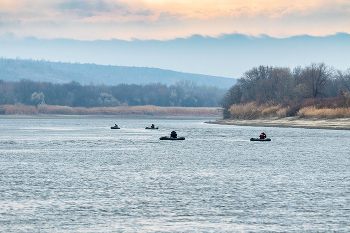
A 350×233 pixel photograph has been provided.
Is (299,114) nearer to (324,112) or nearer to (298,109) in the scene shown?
(298,109)

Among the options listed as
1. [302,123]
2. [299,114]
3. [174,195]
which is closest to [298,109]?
[299,114]

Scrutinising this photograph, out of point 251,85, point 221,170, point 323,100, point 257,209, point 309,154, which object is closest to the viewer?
point 257,209

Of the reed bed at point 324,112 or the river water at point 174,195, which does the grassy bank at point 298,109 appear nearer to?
the reed bed at point 324,112

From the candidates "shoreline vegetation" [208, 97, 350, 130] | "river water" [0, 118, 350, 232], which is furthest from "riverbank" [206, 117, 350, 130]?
"river water" [0, 118, 350, 232]

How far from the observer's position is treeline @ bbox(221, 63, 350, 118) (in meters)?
107

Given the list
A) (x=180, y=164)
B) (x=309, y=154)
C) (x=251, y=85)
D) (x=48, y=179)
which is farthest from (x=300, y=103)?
(x=48, y=179)

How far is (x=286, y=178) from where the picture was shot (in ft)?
83.4

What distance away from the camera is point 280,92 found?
12012cm

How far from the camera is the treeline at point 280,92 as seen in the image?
107194mm

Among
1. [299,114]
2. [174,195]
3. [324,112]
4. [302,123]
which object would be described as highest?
[324,112]

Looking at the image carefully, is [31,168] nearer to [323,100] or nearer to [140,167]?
[140,167]

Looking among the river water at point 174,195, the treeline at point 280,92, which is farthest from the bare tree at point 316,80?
the river water at point 174,195

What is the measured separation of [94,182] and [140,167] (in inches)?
267

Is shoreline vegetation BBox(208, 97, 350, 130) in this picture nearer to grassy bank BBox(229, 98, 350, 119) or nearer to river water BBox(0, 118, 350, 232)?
grassy bank BBox(229, 98, 350, 119)
